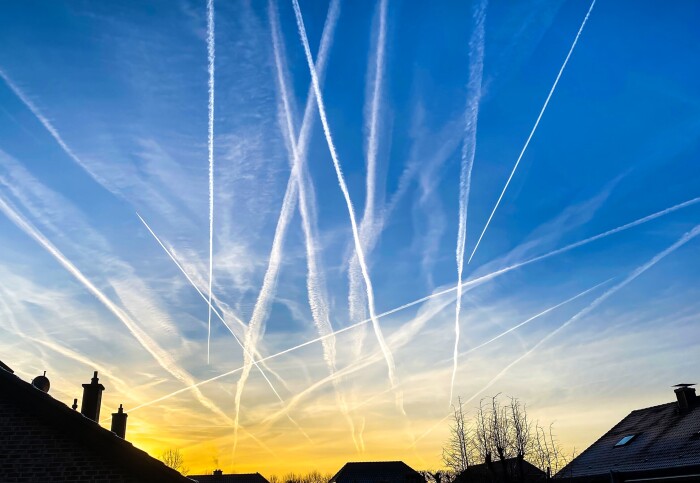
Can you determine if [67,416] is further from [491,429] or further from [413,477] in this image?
[413,477]

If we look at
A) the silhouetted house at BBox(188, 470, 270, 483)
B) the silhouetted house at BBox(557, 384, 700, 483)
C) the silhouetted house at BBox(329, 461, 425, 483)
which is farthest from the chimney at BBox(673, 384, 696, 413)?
the silhouetted house at BBox(188, 470, 270, 483)

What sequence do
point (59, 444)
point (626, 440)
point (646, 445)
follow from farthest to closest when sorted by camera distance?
point (626, 440), point (646, 445), point (59, 444)

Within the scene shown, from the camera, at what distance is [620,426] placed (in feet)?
115

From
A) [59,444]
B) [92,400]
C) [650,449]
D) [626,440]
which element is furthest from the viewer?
[626,440]

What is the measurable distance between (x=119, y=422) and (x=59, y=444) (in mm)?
13350

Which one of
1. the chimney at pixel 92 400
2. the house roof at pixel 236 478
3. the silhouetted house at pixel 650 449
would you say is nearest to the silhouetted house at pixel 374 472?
the house roof at pixel 236 478

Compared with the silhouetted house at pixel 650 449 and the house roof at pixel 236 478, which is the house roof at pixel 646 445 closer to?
the silhouetted house at pixel 650 449

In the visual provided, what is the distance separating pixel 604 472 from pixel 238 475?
59539 mm

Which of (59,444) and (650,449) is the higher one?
(59,444)

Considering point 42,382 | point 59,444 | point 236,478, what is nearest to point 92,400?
point 42,382

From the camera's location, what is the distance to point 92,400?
16406 millimetres

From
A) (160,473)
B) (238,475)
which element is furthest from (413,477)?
(160,473)

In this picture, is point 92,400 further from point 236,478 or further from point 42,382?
point 236,478

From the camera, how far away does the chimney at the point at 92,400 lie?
16.2m
